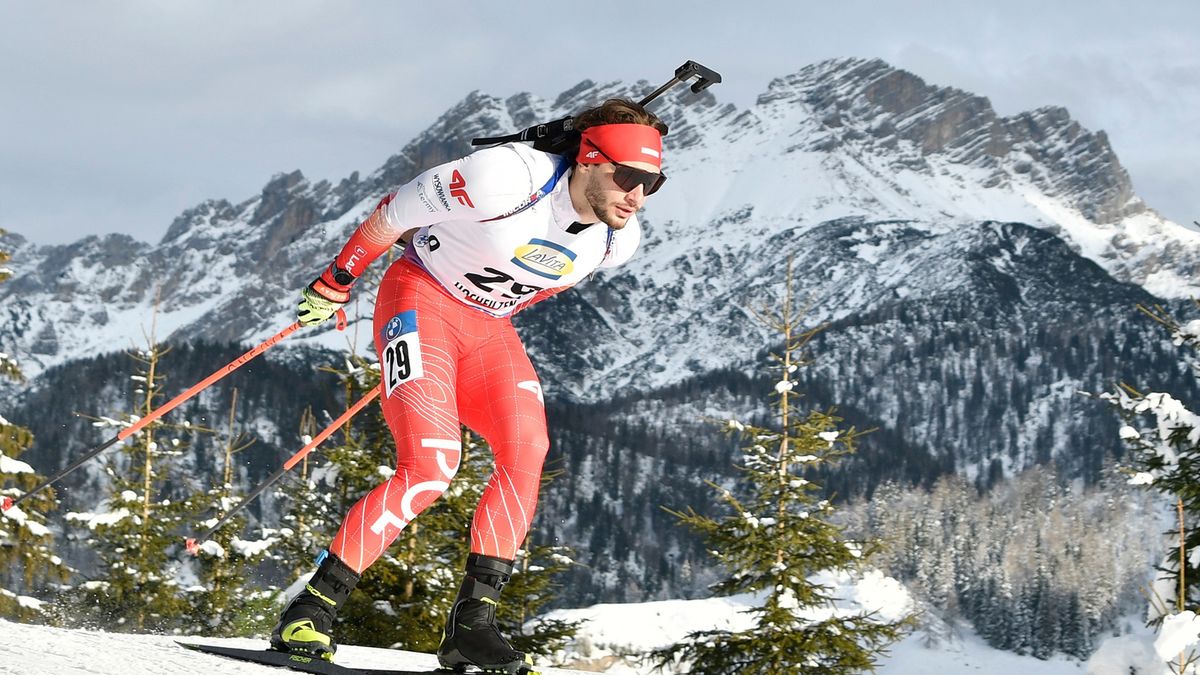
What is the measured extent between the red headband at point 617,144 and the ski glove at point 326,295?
1.24m

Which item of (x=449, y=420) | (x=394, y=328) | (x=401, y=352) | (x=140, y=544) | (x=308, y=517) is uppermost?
(x=394, y=328)

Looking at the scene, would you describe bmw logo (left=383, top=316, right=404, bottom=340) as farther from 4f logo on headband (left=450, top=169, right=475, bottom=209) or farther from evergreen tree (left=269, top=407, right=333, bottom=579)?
evergreen tree (left=269, top=407, right=333, bottom=579)

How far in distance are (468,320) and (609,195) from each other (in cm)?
83

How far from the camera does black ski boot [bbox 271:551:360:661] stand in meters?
4.61

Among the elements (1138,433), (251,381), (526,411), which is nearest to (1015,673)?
(1138,433)

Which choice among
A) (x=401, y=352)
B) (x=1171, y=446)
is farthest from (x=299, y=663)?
(x=1171, y=446)

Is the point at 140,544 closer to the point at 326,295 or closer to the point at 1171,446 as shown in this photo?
the point at 1171,446

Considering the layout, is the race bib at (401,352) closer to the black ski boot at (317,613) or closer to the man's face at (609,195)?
the black ski boot at (317,613)

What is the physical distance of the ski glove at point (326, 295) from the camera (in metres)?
5.31

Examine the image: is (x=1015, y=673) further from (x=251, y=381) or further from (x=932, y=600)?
(x=251, y=381)

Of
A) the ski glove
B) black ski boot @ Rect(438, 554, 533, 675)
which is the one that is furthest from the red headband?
black ski boot @ Rect(438, 554, 533, 675)

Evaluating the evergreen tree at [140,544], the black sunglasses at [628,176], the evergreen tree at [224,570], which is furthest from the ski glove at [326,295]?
the evergreen tree at [140,544]

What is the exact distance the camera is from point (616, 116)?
484cm

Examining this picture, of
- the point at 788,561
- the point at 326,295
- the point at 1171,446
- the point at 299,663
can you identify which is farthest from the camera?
the point at 788,561
